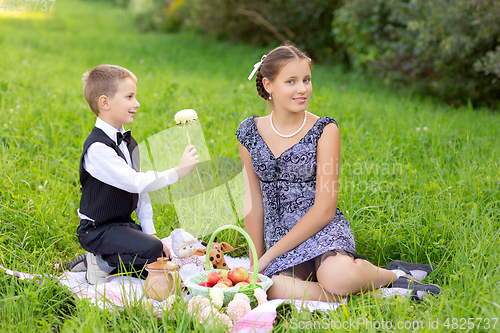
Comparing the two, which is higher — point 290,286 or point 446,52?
point 446,52

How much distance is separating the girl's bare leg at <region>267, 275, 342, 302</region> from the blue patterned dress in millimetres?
85

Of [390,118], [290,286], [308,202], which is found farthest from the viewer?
[390,118]

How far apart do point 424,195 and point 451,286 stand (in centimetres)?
109

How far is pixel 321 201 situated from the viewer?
247cm

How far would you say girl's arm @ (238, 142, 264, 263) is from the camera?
279cm

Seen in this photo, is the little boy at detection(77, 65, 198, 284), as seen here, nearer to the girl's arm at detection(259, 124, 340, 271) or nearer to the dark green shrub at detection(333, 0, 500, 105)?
the girl's arm at detection(259, 124, 340, 271)

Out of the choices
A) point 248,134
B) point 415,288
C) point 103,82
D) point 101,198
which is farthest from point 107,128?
point 415,288

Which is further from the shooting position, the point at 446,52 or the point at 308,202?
the point at 446,52

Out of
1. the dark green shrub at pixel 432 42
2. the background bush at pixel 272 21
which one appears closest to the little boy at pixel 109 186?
the dark green shrub at pixel 432 42

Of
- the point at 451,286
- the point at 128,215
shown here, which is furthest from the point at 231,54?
the point at 451,286

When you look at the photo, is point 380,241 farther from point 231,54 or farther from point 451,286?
point 231,54

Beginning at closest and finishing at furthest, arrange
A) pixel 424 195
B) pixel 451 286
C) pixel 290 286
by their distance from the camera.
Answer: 1. pixel 451 286
2. pixel 290 286
3. pixel 424 195

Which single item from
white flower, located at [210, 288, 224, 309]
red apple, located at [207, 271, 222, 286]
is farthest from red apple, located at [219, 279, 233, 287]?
white flower, located at [210, 288, 224, 309]

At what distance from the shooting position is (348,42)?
28.7ft
